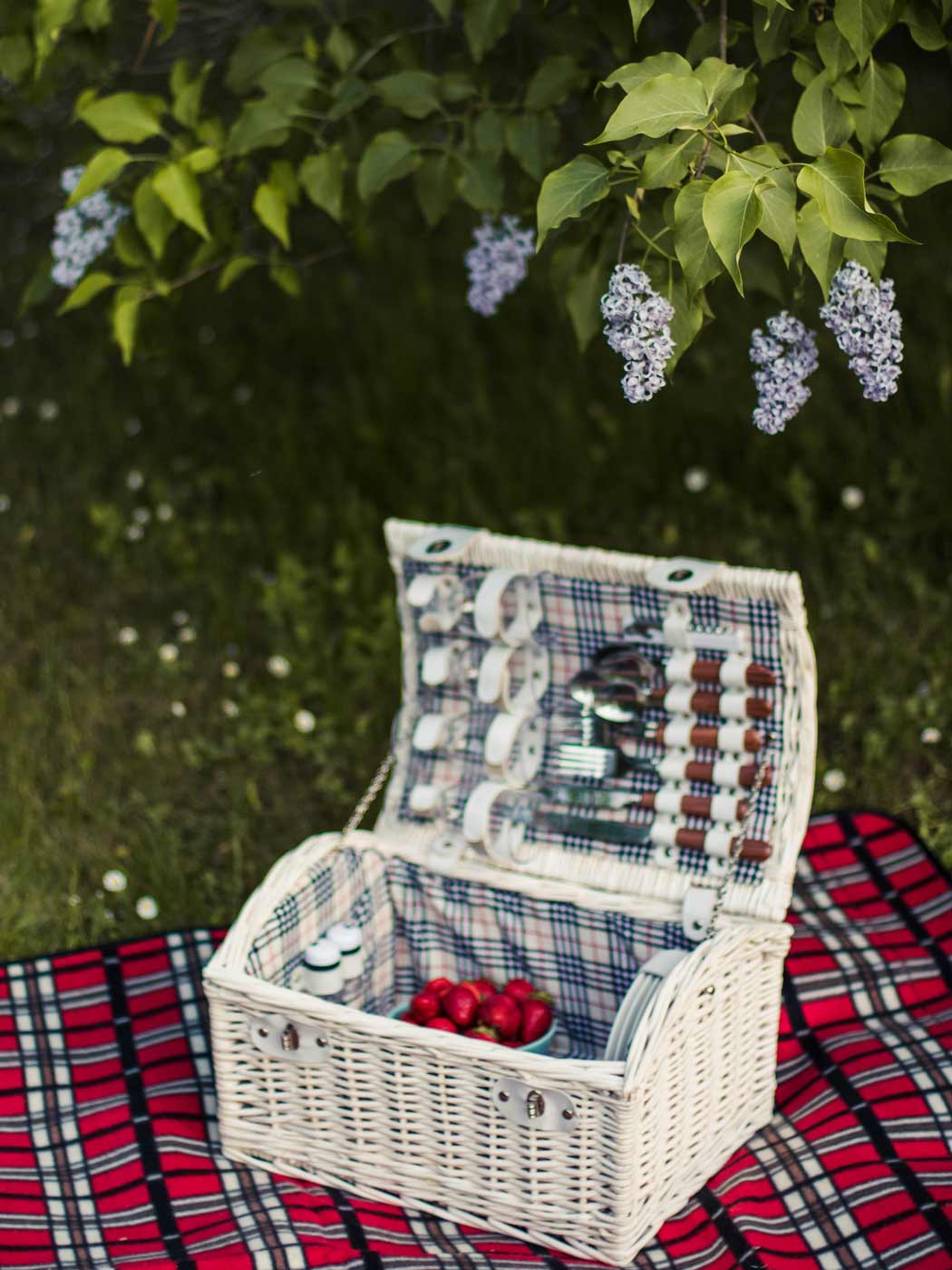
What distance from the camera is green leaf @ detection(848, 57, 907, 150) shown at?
2121mm

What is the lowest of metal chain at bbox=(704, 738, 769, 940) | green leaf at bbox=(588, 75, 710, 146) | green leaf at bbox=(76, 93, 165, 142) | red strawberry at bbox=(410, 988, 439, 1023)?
red strawberry at bbox=(410, 988, 439, 1023)

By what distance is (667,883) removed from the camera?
256cm

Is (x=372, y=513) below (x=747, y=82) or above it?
below

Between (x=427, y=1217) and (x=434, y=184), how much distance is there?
1.61 m

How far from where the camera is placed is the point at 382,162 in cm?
242

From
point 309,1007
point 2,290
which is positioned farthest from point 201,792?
point 2,290

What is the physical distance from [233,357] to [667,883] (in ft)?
10.4

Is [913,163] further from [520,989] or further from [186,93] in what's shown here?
[520,989]

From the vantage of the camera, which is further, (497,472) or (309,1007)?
(497,472)

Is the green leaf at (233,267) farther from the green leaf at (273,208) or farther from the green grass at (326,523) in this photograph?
the green grass at (326,523)

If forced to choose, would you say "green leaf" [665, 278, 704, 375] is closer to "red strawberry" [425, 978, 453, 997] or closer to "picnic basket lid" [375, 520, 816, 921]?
"picnic basket lid" [375, 520, 816, 921]

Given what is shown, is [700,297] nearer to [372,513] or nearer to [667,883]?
[667,883]

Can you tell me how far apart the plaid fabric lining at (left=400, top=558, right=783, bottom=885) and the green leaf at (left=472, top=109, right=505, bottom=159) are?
71 cm

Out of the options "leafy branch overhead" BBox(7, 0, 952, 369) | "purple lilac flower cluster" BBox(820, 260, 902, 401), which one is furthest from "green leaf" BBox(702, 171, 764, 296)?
"purple lilac flower cluster" BBox(820, 260, 902, 401)
